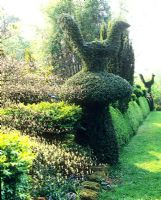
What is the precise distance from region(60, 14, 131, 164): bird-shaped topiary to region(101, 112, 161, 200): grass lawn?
835 mm

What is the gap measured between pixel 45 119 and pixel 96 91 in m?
1.71

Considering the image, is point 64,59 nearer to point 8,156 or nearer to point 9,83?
point 9,83

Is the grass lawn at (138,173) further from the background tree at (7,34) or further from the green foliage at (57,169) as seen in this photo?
the background tree at (7,34)

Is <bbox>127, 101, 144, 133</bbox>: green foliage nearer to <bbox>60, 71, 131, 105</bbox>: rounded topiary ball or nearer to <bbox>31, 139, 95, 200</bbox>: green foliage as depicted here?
<bbox>60, 71, 131, 105</bbox>: rounded topiary ball

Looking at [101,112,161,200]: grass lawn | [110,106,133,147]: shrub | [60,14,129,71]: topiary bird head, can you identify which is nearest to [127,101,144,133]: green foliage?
[101,112,161,200]: grass lawn

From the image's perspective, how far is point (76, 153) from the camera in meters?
10.9

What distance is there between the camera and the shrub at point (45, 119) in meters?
11.2

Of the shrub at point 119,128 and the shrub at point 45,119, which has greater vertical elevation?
the shrub at point 45,119

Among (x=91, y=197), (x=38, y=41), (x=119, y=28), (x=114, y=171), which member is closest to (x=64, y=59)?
(x=38, y=41)

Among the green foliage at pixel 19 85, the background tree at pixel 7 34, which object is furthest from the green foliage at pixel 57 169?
the background tree at pixel 7 34

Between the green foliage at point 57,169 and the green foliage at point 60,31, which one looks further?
the green foliage at point 60,31

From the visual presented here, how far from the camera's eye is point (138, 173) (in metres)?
11.6

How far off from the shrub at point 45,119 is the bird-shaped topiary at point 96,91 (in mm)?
478

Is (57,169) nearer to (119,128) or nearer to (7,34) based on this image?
(119,128)
